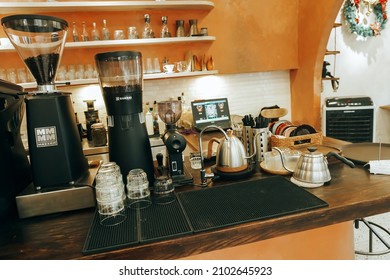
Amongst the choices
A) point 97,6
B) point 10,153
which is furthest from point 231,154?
point 97,6

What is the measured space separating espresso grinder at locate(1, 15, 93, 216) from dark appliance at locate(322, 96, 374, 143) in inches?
148

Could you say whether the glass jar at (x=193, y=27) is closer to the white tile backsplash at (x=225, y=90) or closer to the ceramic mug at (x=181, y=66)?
the ceramic mug at (x=181, y=66)

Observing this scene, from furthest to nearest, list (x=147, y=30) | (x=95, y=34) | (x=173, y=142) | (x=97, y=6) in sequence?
1. (x=147, y=30)
2. (x=95, y=34)
3. (x=97, y=6)
4. (x=173, y=142)

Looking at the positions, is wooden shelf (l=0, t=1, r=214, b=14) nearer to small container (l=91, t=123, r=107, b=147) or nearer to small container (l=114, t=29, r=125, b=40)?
small container (l=114, t=29, r=125, b=40)

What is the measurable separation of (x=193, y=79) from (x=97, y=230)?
308 cm

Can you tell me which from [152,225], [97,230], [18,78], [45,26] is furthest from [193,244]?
[18,78]

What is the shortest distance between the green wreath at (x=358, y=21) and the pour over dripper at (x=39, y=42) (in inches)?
172

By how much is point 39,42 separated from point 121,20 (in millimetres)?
2469

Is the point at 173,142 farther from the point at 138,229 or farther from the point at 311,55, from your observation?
the point at 311,55

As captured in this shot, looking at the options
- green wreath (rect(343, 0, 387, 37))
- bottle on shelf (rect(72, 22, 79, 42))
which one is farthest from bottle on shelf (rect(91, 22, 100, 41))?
green wreath (rect(343, 0, 387, 37))

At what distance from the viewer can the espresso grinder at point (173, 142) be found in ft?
4.21

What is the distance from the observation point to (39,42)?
3.96 feet

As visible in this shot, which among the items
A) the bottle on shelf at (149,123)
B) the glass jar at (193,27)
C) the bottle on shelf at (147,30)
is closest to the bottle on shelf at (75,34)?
the bottle on shelf at (147,30)

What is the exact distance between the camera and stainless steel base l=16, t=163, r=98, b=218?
109 centimetres
